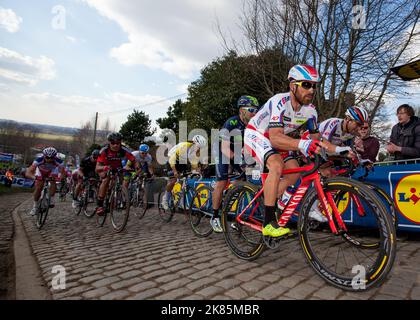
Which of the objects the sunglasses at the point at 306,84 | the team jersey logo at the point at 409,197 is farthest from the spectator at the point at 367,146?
the sunglasses at the point at 306,84

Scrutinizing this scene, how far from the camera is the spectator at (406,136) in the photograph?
5059 mm

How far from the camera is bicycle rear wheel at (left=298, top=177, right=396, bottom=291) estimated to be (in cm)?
217

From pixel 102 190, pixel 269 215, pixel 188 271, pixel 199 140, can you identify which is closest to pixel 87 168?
pixel 102 190

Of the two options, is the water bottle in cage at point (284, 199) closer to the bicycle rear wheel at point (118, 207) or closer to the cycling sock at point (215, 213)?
the cycling sock at point (215, 213)

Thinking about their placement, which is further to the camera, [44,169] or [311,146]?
[44,169]

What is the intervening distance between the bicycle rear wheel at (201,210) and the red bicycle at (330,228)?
1214mm

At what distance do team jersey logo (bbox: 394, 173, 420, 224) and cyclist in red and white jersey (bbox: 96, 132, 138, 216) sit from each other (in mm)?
5709

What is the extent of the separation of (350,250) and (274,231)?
1313 millimetres

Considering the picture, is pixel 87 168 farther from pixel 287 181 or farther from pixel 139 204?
pixel 287 181

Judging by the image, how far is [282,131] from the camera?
298cm

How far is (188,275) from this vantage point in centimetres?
296
